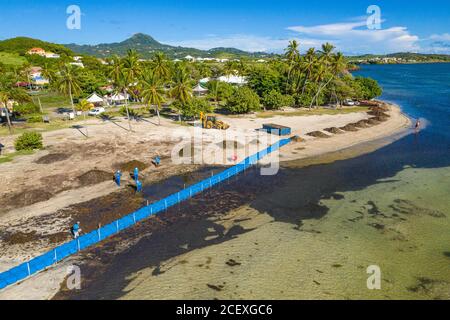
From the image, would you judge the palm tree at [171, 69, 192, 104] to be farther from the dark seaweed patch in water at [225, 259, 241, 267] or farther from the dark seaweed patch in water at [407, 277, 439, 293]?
the dark seaweed patch in water at [407, 277, 439, 293]

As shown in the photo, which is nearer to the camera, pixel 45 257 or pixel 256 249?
pixel 45 257

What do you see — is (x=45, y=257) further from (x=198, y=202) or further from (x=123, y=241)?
(x=198, y=202)

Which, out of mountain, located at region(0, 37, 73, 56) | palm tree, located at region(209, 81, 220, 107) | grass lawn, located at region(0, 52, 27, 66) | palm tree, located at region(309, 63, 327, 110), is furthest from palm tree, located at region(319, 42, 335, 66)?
mountain, located at region(0, 37, 73, 56)

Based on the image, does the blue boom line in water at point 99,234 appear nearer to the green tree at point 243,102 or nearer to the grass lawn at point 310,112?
the green tree at point 243,102

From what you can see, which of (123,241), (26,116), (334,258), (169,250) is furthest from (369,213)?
(26,116)

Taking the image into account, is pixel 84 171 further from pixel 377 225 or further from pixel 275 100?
pixel 275 100
